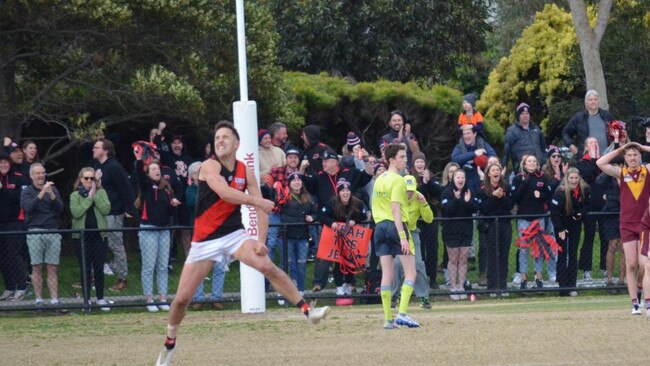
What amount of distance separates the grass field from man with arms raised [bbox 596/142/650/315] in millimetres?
619

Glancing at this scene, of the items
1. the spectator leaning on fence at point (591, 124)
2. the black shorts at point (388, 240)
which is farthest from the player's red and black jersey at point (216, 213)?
the spectator leaning on fence at point (591, 124)

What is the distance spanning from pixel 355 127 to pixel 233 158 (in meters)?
16.3

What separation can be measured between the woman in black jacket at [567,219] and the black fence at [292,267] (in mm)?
22

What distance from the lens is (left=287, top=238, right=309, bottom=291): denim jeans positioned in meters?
19.5

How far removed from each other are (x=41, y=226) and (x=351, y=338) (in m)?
6.94

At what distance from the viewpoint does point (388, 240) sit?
1484cm

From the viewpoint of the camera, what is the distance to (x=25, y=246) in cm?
1941

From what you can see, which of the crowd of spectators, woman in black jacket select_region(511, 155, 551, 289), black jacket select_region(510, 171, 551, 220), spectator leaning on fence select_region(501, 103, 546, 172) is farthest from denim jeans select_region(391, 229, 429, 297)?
spectator leaning on fence select_region(501, 103, 546, 172)

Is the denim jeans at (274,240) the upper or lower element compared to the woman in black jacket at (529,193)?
lower

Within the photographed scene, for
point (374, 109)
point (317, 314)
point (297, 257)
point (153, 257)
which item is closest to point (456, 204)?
point (297, 257)

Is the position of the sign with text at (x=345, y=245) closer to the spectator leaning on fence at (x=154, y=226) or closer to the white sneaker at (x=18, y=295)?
the spectator leaning on fence at (x=154, y=226)

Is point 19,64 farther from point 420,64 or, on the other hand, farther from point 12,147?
point 420,64

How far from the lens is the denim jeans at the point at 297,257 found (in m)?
19.5

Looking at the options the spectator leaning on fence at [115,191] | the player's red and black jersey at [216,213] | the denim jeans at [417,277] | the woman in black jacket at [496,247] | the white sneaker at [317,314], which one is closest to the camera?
the player's red and black jersey at [216,213]
